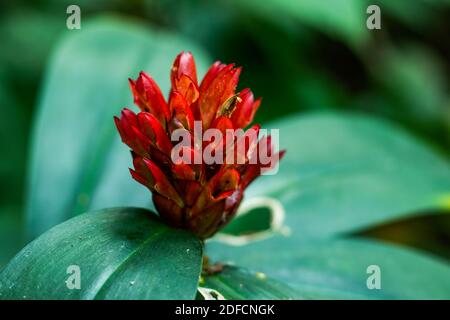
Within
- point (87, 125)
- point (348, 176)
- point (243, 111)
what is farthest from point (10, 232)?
point (243, 111)

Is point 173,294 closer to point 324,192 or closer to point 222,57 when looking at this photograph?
point 324,192

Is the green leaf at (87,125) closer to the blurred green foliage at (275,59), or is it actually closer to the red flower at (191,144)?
the red flower at (191,144)

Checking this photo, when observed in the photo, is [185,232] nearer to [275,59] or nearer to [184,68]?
[184,68]

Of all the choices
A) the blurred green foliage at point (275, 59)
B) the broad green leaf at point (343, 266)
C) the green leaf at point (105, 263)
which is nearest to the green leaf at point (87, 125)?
the broad green leaf at point (343, 266)

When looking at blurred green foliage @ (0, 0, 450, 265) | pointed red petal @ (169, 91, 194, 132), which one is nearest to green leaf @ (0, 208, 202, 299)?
pointed red petal @ (169, 91, 194, 132)

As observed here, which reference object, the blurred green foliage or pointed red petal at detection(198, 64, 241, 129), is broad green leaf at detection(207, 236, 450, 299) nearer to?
pointed red petal at detection(198, 64, 241, 129)

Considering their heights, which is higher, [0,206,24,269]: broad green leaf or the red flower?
the red flower

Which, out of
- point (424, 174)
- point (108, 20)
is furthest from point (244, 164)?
point (108, 20)
